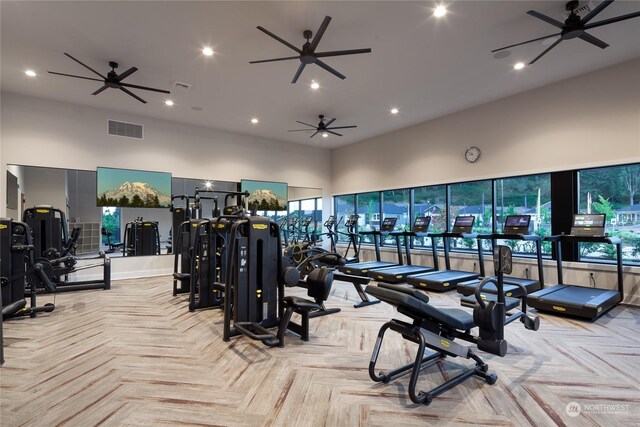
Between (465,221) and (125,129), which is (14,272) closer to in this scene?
(125,129)

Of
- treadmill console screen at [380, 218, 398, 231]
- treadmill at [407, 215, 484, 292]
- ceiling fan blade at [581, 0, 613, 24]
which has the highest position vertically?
ceiling fan blade at [581, 0, 613, 24]

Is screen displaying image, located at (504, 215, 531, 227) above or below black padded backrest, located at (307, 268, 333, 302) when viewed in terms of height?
above

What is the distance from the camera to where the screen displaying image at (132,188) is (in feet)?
23.8

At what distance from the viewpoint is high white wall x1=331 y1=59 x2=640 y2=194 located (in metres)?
5.26

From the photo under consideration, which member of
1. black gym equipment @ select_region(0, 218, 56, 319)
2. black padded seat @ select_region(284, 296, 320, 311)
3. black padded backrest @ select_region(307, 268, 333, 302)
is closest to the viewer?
black padded seat @ select_region(284, 296, 320, 311)

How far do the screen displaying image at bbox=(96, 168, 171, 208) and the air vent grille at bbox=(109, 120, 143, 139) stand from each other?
33.8 inches

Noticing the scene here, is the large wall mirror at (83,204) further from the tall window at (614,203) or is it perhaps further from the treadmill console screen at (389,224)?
the tall window at (614,203)

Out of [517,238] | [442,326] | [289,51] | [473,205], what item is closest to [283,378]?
[442,326]

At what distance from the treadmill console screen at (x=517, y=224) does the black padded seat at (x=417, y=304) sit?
3.90 meters

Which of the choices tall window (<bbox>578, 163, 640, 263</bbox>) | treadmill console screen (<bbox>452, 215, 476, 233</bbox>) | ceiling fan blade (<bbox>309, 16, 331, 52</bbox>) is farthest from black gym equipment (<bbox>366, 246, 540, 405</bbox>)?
tall window (<bbox>578, 163, 640, 263</bbox>)

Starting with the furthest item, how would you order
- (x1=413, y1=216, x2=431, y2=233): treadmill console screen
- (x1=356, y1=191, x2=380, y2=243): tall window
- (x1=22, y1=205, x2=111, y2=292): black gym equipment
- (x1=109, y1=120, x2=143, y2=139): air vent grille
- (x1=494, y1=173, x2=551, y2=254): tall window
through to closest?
→ (x1=356, y1=191, x2=380, y2=243): tall window < (x1=413, y1=216, x2=431, y2=233): treadmill console screen < (x1=109, y1=120, x2=143, y2=139): air vent grille < (x1=494, y1=173, x2=551, y2=254): tall window < (x1=22, y1=205, x2=111, y2=292): black gym equipment

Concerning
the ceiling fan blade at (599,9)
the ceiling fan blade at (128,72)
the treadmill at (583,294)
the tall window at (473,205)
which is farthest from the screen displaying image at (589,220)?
the ceiling fan blade at (128,72)
